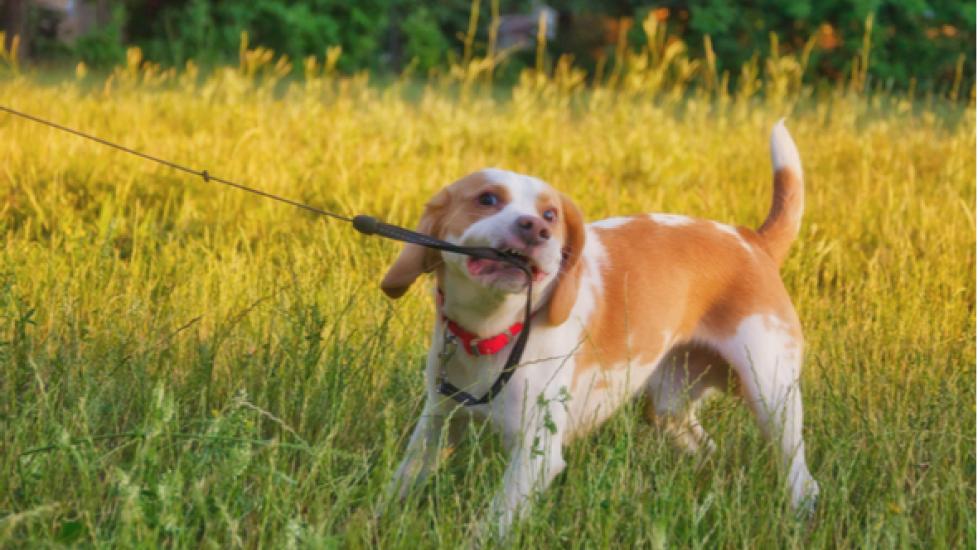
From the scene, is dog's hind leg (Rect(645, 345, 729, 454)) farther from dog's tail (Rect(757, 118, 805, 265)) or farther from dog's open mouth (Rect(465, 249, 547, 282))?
dog's open mouth (Rect(465, 249, 547, 282))

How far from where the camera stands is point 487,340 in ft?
8.96

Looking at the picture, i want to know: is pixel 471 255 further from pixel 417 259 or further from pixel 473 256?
pixel 417 259

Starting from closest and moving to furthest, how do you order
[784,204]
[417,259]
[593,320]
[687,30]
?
[417,259] < [593,320] < [784,204] < [687,30]

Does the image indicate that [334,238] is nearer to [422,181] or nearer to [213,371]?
[422,181]

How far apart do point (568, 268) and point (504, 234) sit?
1.05 ft

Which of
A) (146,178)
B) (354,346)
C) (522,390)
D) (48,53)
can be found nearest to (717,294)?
(522,390)

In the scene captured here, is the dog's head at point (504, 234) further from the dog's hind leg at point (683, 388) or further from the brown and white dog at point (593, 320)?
the dog's hind leg at point (683, 388)

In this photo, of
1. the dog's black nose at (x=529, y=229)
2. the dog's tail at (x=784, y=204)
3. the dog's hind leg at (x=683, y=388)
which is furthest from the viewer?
the dog's tail at (x=784, y=204)

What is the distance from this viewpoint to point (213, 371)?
3.12 metres

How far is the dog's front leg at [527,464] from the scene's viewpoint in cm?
249

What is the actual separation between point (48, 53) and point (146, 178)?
1393 cm

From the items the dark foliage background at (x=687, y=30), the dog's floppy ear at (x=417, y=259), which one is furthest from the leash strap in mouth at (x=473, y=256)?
the dark foliage background at (x=687, y=30)

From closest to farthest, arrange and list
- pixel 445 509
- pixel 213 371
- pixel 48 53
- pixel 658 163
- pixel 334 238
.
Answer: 1. pixel 445 509
2. pixel 213 371
3. pixel 334 238
4. pixel 658 163
5. pixel 48 53

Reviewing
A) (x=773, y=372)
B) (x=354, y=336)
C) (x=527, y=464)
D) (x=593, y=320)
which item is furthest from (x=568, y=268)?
(x=354, y=336)
